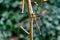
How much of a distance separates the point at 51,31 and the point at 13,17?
56 cm

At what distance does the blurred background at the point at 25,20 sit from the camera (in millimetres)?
2977

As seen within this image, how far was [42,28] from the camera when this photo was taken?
301 cm

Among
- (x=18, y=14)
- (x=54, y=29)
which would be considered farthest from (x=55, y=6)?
(x=18, y=14)

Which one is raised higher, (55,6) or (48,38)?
(55,6)

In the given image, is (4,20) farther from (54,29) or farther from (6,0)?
(54,29)

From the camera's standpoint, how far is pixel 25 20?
3090mm

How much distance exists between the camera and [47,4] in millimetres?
3096

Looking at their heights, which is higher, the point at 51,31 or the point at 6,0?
the point at 6,0

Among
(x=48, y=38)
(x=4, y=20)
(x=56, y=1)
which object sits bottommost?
(x=48, y=38)

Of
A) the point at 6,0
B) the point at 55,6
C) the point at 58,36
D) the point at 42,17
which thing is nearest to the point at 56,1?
the point at 55,6

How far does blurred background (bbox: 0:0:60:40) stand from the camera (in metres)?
2.98

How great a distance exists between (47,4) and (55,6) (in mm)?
115

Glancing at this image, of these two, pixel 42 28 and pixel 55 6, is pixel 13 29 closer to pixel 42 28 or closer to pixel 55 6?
pixel 42 28

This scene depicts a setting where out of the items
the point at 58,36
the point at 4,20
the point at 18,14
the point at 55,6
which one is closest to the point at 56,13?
the point at 55,6
